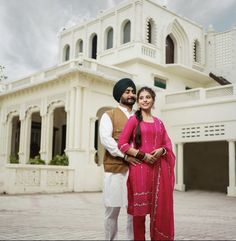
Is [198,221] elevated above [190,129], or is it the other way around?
[190,129]

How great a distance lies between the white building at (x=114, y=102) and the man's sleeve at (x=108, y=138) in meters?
10.5

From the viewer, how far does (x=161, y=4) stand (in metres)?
24.2

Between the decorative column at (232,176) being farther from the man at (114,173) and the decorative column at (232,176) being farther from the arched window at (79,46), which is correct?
the man at (114,173)

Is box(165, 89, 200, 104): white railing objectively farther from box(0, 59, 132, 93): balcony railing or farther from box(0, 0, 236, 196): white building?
box(0, 59, 132, 93): balcony railing

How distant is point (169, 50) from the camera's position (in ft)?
82.6

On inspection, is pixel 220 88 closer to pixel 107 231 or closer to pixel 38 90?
pixel 38 90

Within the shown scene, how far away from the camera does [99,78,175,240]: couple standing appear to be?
4148 mm

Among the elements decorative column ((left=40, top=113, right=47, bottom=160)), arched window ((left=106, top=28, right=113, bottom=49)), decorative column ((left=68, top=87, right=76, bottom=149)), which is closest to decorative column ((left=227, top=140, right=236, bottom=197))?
decorative column ((left=68, top=87, right=76, bottom=149))

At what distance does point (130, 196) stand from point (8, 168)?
10.8 meters

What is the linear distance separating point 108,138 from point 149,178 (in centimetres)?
60

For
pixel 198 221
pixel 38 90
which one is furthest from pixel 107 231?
pixel 38 90

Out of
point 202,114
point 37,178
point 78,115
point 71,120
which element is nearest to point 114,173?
point 37,178

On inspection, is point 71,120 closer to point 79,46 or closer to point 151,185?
point 79,46

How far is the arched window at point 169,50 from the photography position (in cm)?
2508
